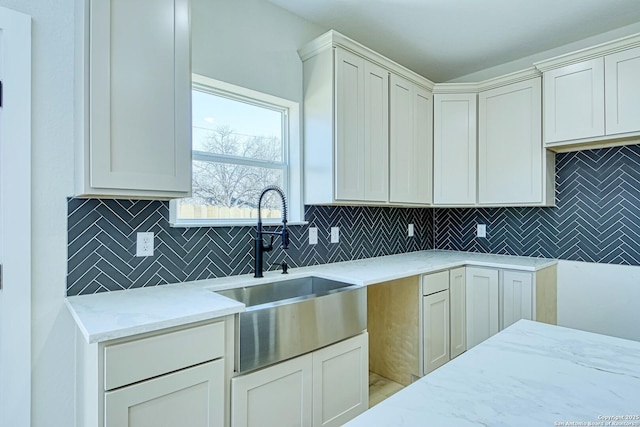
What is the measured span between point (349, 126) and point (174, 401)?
73.6 inches

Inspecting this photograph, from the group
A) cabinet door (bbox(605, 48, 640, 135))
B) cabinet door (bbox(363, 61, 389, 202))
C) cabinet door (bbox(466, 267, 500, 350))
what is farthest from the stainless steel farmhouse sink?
cabinet door (bbox(605, 48, 640, 135))

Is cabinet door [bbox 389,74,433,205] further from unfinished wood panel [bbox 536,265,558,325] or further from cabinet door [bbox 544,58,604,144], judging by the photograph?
unfinished wood panel [bbox 536,265,558,325]

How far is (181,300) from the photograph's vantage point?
1.53m

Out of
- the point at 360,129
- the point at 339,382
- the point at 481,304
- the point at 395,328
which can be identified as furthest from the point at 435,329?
the point at 360,129

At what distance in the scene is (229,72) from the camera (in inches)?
84.1

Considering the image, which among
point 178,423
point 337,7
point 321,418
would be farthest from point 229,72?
point 321,418

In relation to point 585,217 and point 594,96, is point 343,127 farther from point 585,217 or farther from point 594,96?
point 585,217

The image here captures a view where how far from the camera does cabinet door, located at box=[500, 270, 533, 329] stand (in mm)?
2564

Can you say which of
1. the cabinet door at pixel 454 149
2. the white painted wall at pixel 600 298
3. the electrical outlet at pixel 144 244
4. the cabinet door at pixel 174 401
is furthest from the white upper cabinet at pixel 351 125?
the white painted wall at pixel 600 298

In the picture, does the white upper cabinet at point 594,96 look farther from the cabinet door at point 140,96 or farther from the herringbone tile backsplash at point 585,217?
the cabinet door at point 140,96

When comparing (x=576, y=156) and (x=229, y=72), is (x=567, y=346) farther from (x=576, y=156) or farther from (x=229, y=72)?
(x=576, y=156)

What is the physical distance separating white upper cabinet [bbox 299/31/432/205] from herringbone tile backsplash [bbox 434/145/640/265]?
1.18m

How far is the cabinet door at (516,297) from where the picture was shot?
2564 mm

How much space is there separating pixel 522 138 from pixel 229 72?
2.38 metres
